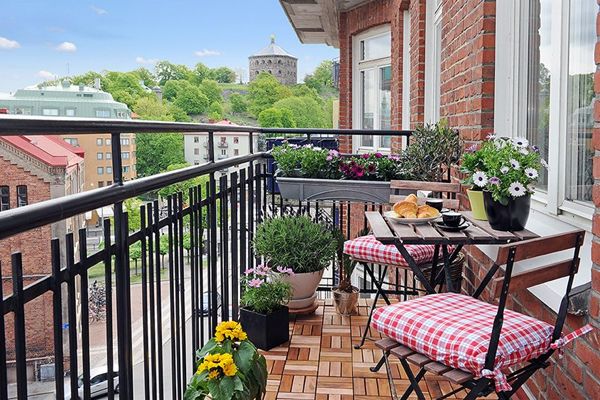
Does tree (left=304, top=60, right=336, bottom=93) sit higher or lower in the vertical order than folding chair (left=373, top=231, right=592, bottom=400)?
higher

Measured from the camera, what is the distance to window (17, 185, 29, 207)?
1.03 meters

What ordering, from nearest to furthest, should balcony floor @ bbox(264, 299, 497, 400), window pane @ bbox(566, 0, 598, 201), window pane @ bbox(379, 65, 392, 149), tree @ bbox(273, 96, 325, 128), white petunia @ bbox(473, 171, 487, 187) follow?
1. window pane @ bbox(566, 0, 598, 201)
2. white petunia @ bbox(473, 171, 487, 187)
3. balcony floor @ bbox(264, 299, 497, 400)
4. window pane @ bbox(379, 65, 392, 149)
5. tree @ bbox(273, 96, 325, 128)

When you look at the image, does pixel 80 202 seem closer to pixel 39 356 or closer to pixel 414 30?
pixel 39 356

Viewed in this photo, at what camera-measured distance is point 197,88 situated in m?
18.0

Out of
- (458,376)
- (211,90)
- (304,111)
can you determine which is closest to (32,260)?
(458,376)

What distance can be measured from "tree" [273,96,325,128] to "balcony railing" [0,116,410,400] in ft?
52.0

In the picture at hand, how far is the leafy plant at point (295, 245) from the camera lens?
3451 mm

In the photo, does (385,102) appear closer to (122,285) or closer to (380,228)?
(380,228)

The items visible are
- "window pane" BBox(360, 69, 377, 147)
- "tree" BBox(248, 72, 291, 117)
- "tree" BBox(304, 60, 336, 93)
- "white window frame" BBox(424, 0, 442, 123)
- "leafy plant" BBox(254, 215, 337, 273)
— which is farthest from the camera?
"tree" BBox(304, 60, 336, 93)

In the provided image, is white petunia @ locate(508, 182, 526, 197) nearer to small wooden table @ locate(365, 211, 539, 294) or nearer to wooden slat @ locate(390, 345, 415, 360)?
small wooden table @ locate(365, 211, 539, 294)

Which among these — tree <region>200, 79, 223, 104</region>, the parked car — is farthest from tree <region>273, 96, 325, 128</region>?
the parked car

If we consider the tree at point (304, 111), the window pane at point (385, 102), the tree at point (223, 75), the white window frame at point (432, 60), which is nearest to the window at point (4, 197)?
Result: the white window frame at point (432, 60)

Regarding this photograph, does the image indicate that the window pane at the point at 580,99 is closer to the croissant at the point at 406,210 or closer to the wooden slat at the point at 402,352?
the croissant at the point at 406,210

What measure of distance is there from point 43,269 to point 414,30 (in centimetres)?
494
